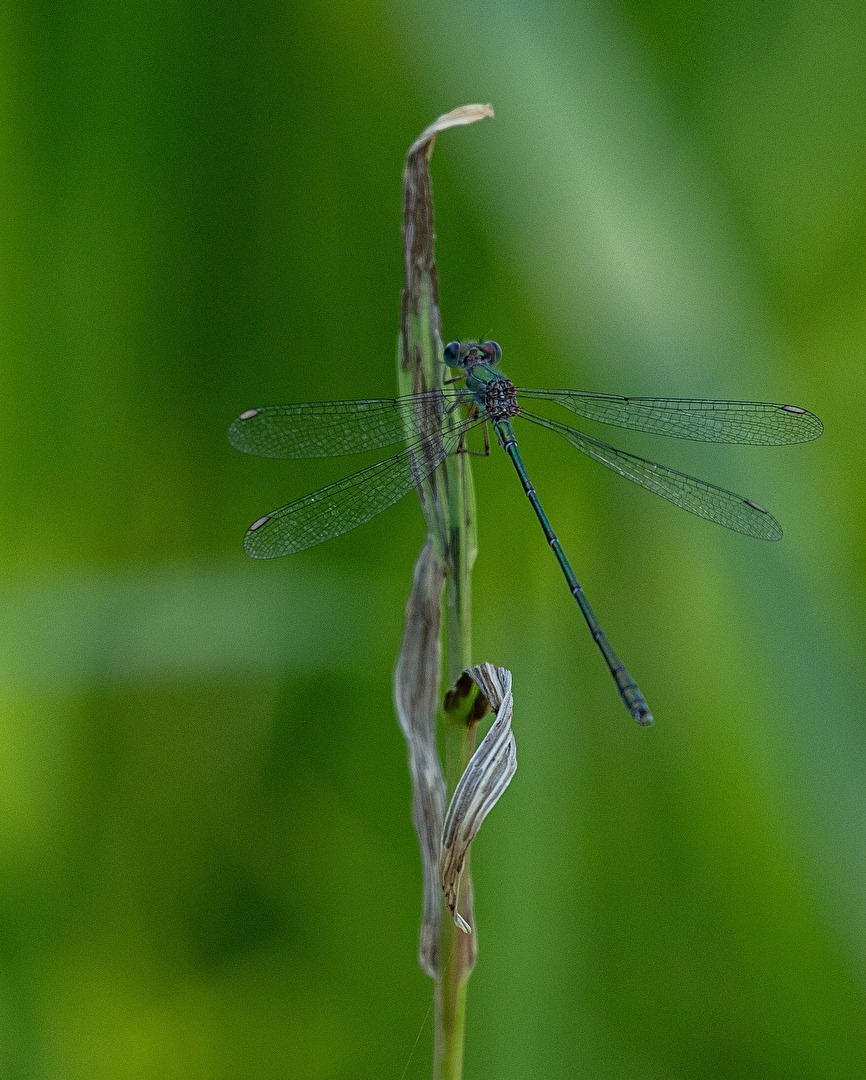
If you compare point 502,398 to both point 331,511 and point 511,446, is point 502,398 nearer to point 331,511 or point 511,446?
point 511,446

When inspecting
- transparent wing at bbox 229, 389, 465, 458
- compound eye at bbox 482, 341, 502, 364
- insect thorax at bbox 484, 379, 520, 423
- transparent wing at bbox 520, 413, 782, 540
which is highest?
compound eye at bbox 482, 341, 502, 364

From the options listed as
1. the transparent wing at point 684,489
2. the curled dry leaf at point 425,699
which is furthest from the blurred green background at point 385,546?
the curled dry leaf at point 425,699

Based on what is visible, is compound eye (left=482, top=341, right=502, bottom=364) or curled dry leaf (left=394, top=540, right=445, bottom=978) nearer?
curled dry leaf (left=394, top=540, right=445, bottom=978)

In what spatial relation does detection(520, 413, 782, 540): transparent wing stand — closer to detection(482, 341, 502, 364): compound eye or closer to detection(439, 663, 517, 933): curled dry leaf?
detection(482, 341, 502, 364): compound eye

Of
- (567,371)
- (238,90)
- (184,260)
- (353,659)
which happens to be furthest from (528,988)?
(238,90)

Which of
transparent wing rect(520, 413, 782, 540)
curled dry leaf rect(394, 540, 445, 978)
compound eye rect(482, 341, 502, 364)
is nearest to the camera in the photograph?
curled dry leaf rect(394, 540, 445, 978)

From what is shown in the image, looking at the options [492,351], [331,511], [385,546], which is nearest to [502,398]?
[492,351]

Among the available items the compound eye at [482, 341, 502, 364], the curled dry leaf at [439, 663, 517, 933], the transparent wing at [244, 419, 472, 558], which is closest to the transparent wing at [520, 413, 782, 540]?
the compound eye at [482, 341, 502, 364]
